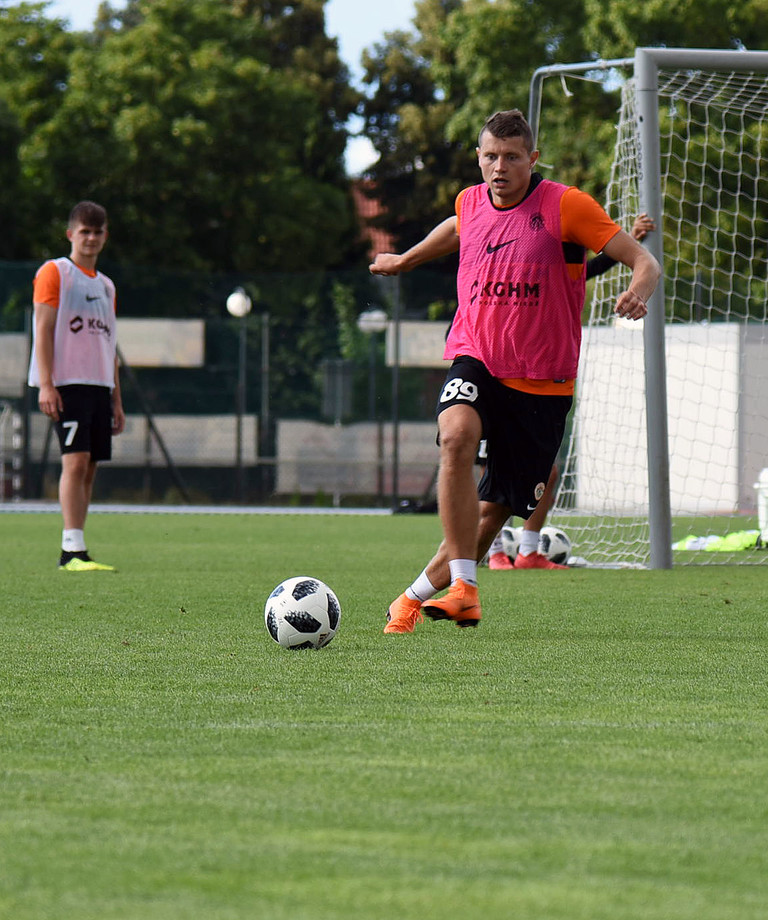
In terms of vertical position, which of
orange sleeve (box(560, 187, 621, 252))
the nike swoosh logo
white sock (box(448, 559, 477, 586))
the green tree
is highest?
the green tree

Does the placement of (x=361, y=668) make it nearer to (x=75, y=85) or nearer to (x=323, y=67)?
(x=75, y=85)

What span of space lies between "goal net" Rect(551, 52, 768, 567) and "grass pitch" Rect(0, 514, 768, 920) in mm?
4786

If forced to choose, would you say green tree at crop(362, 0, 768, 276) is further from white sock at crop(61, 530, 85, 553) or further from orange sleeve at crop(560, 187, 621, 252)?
orange sleeve at crop(560, 187, 621, 252)

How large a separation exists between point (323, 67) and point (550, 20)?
28.0ft

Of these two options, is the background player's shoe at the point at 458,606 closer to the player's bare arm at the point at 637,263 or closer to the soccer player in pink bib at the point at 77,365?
the player's bare arm at the point at 637,263

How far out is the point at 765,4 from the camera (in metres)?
29.3

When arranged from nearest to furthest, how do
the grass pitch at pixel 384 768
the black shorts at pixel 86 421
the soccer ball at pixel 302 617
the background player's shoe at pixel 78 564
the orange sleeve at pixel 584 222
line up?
the grass pitch at pixel 384 768 → the soccer ball at pixel 302 617 → the orange sleeve at pixel 584 222 → the black shorts at pixel 86 421 → the background player's shoe at pixel 78 564

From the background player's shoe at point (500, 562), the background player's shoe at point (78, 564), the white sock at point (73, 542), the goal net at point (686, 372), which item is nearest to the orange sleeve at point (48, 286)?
the white sock at point (73, 542)

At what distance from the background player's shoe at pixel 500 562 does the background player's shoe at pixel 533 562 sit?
51 mm

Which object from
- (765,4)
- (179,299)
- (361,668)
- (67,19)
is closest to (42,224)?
(67,19)

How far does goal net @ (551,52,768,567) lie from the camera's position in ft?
36.6

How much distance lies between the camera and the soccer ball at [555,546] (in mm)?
9852

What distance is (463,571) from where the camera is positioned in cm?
563

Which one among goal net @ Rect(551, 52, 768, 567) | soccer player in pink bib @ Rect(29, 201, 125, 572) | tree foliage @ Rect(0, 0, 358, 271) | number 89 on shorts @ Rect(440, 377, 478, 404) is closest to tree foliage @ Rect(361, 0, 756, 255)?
tree foliage @ Rect(0, 0, 358, 271)
